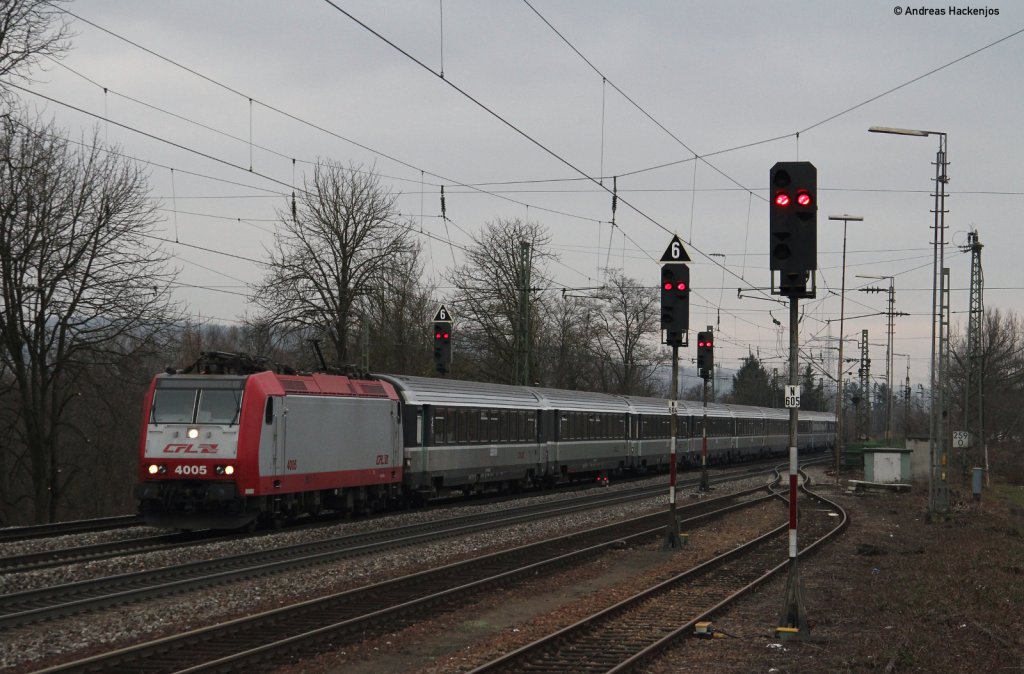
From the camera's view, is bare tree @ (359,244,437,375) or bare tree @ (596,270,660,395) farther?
bare tree @ (596,270,660,395)

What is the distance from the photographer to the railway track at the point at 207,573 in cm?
1327

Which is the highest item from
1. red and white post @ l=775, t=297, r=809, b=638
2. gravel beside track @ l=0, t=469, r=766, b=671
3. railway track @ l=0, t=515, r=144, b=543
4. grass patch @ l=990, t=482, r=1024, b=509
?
red and white post @ l=775, t=297, r=809, b=638

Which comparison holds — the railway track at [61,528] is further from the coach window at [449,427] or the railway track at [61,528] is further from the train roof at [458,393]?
the coach window at [449,427]

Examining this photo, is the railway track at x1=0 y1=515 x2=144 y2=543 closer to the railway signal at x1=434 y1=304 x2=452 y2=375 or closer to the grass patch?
the railway signal at x1=434 y1=304 x2=452 y2=375

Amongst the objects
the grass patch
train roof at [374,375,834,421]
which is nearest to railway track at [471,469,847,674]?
train roof at [374,375,834,421]

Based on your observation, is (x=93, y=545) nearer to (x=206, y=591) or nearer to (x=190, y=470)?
(x=190, y=470)

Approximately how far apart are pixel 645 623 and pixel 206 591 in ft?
19.4

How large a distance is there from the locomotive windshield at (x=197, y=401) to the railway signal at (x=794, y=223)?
11.6 meters

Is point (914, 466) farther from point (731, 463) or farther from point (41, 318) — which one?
point (41, 318)

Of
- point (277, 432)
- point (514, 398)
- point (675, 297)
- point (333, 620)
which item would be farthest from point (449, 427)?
point (333, 620)

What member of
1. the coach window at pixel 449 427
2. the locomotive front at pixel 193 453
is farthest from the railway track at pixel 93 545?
the coach window at pixel 449 427

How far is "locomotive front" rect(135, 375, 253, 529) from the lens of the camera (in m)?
20.5

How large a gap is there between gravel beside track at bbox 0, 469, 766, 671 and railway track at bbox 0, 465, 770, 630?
297 millimetres

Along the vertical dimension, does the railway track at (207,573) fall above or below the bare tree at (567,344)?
below
